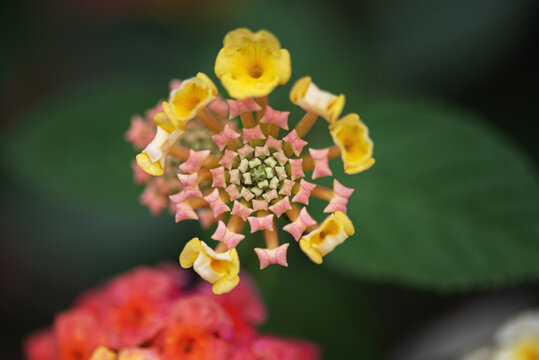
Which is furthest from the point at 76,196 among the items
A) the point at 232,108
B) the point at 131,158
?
the point at 232,108

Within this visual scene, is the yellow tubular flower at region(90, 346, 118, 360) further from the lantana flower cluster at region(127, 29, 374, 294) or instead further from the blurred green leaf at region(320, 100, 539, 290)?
the blurred green leaf at region(320, 100, 539, 290)

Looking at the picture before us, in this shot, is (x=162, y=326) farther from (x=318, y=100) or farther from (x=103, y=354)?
(x=318, y=100)

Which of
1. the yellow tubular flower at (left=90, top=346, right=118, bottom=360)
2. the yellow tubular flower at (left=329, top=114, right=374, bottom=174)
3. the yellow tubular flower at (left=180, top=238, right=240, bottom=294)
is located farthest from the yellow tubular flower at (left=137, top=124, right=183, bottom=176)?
the yellow tubular flower at (left=90, top=346, right=118, bottom=360)

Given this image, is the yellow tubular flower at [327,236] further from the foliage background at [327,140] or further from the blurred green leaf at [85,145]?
the blurred green leaf at [85,145]

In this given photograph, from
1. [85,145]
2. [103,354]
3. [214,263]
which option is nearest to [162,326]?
[103,354]

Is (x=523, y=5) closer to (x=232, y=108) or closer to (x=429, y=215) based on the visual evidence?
(x=429, y=215)

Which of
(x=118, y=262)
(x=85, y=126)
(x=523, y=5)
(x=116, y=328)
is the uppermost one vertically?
(x=523, y=5)

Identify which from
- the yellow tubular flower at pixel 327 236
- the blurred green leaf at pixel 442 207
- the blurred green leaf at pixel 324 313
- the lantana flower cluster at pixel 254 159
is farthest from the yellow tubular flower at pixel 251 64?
the blurred green leaf at pixel 324 313
